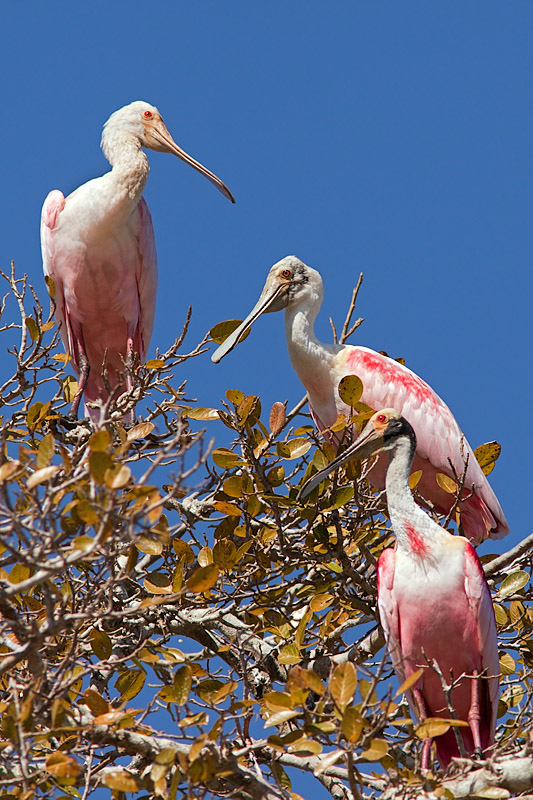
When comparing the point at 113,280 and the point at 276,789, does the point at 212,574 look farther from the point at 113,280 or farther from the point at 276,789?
the point at 113,280

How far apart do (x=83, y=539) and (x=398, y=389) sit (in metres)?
4.58

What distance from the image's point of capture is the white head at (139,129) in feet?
31.1

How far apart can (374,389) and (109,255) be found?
7.95 ft

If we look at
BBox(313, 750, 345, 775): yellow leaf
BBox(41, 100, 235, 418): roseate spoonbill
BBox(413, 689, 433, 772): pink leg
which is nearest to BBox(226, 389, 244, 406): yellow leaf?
BBox(413, 689, 433, 772): pink leg

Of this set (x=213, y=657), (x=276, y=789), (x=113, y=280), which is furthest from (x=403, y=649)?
(x=113, y=280)

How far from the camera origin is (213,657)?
628cm

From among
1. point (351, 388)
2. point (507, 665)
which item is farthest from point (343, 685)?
point (507, 665)

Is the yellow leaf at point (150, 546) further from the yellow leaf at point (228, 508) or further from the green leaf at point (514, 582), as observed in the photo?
the green leaf at point (514, 582)

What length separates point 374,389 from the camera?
775 cm

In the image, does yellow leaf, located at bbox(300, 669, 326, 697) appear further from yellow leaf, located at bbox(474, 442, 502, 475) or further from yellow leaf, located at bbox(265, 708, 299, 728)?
yellow leaf, located at bbox(474, 442, 502, 475)

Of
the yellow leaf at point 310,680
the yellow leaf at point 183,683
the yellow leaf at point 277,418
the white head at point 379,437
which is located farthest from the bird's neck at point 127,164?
the yellow leaf at point 310,680

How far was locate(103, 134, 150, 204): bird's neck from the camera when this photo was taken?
8.98 m

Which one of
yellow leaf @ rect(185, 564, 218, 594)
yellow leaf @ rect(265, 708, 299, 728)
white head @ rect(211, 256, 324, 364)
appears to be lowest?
yellow leaf @ rect(265, 708, 299, 728)

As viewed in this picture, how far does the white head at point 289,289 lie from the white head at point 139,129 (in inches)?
81.6
